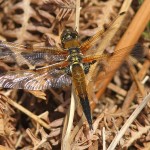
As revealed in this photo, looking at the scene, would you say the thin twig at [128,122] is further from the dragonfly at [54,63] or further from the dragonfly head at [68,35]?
the dragonfly head at [68,35]

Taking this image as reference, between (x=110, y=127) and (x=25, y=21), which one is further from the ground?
(x=25, y=21)

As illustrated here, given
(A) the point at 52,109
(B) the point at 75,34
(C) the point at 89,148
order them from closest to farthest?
(C) the point at 89,148 < (B) the point at 75,34 < (A) the point at 52,109

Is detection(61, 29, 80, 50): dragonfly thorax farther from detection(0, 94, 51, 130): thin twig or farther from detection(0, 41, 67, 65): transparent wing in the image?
detection(0, 94, 51, 130): thin twig

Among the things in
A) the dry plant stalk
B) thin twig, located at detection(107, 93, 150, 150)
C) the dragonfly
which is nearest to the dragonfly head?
the dragonfly

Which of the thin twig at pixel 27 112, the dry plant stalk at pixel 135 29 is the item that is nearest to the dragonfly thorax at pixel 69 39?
the dry plant stalk at pixel 135 29

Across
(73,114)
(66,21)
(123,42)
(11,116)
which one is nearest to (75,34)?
(66,21)

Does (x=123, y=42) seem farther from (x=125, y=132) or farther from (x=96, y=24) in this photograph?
(x=125, y=132)

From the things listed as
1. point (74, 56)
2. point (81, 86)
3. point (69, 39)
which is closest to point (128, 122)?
point (81, 86)

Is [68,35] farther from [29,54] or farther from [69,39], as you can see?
[29,54]
